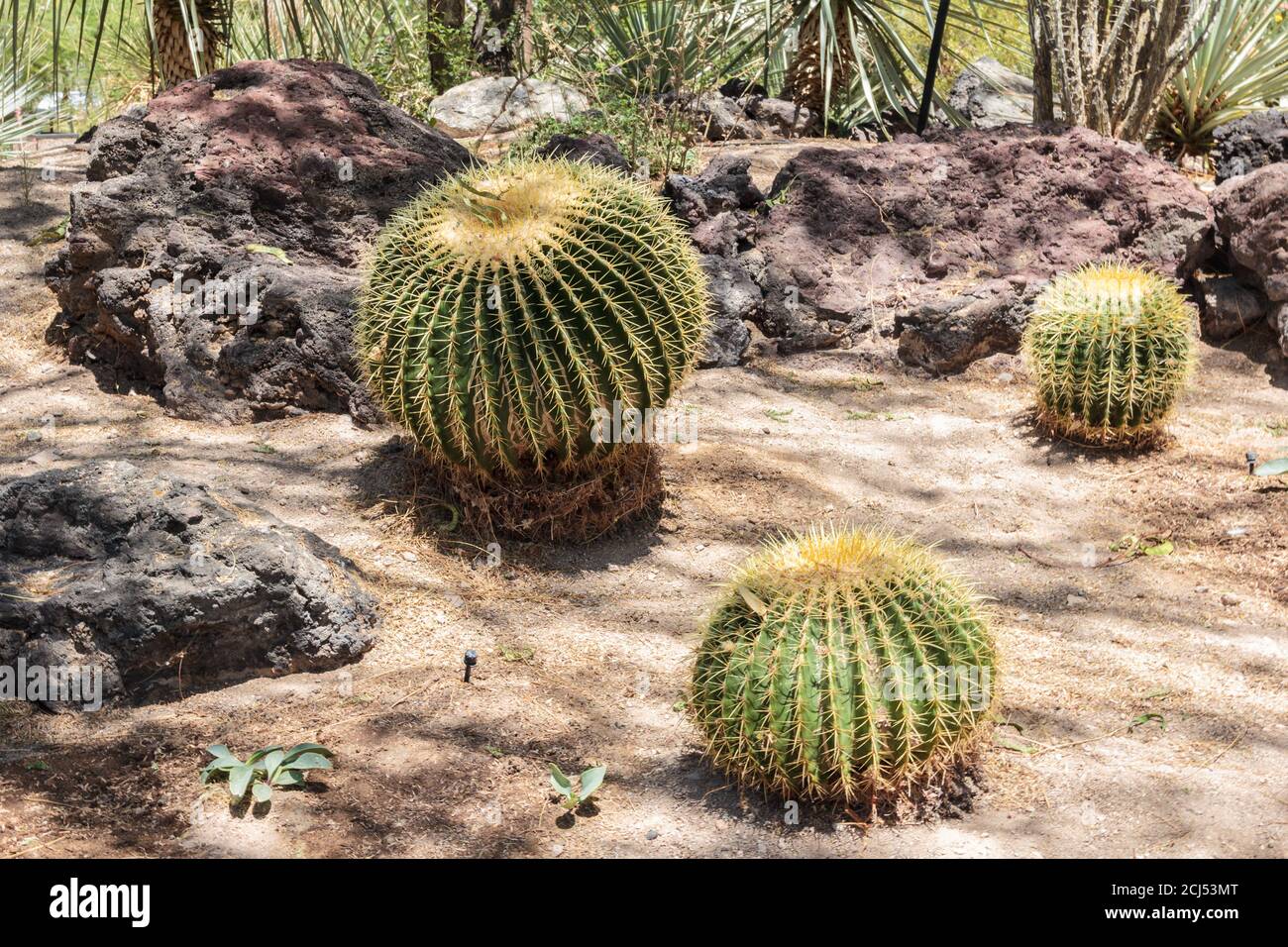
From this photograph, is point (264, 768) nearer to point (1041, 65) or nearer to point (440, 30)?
point (1041, 65)

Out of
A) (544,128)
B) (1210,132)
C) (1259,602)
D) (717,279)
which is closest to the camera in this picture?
(1259,602)

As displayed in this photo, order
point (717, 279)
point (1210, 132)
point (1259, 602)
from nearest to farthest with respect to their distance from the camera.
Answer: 1. point (1259, 602)
2. point (717, 279)
3. point (1210, 132)

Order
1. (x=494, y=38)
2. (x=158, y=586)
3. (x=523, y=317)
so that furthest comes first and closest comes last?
(x=494, y=38), (x=523, y=317), (x=158, y=586)

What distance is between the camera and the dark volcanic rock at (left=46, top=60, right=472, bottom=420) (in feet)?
17.6

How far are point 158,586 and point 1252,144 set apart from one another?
683 centimetres

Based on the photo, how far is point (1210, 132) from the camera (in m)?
8.74

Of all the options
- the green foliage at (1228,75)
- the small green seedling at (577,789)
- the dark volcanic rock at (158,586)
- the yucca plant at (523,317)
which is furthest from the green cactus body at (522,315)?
the green foliage at (1228,75)

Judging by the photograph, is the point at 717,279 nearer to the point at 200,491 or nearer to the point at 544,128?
the point at 544,128

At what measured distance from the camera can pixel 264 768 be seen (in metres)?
3.03

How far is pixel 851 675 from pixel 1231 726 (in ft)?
4.74

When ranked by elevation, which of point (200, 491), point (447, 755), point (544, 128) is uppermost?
point (544, 128)

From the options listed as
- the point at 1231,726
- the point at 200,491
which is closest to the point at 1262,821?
the point at 1231,726

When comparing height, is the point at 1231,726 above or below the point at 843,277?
below

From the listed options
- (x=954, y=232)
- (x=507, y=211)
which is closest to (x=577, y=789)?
(x=507, y=211)
